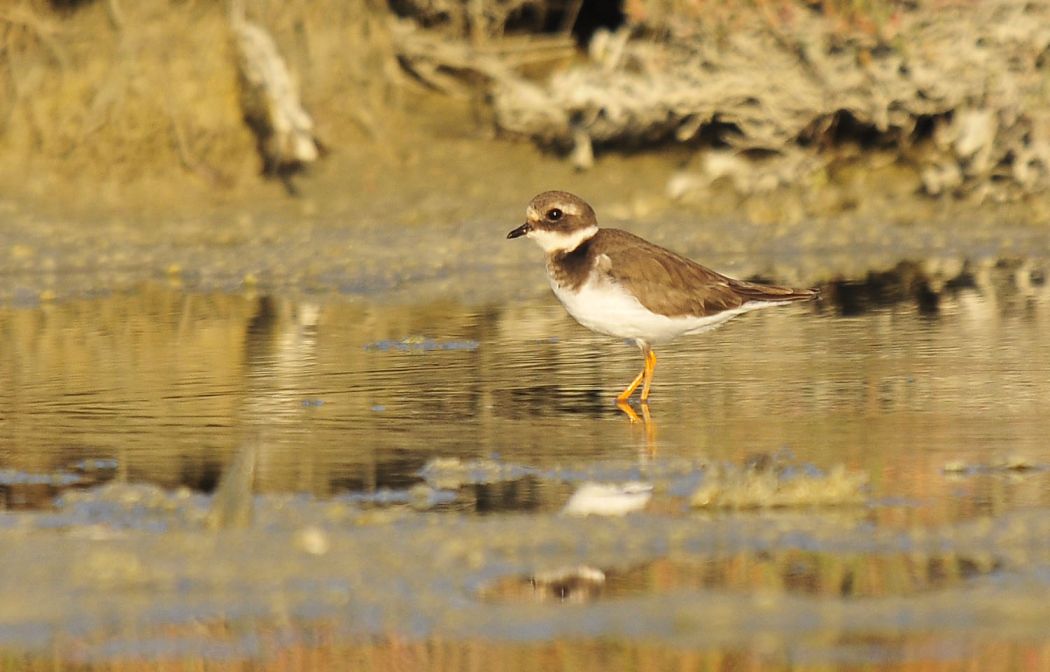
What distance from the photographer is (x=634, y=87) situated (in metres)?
16.6

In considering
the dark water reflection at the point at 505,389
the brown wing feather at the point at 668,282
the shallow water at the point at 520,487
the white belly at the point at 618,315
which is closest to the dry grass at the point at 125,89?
the dark water reflection at the point at 505,389

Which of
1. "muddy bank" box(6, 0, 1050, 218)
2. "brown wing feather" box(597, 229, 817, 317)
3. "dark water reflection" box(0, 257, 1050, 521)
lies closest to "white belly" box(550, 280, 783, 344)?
"brown wing feather" box(597, 229, 817, 317)

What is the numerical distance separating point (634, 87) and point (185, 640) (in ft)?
38.2

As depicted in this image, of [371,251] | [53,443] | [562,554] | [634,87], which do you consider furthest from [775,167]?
[562,554]

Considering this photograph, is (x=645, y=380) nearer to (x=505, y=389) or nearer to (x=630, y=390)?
(x=630, y=390)

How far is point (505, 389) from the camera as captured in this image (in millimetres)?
9344

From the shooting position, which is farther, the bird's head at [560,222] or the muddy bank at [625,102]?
the muddy bank at [625,102]

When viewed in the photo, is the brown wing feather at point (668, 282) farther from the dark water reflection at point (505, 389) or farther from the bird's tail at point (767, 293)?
the dark water reflection at point (505, 389)

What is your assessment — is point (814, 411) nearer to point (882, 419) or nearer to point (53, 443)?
point (882, 419)

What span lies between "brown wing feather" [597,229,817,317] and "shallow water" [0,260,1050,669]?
38cm

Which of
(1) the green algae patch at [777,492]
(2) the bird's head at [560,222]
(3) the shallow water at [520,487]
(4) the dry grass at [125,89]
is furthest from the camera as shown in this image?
(4) the dry grass at [125,89]

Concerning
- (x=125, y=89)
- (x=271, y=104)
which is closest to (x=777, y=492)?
(x=271, y=104)

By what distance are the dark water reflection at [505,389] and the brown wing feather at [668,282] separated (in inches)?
15.1

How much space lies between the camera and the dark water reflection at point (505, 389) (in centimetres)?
765
